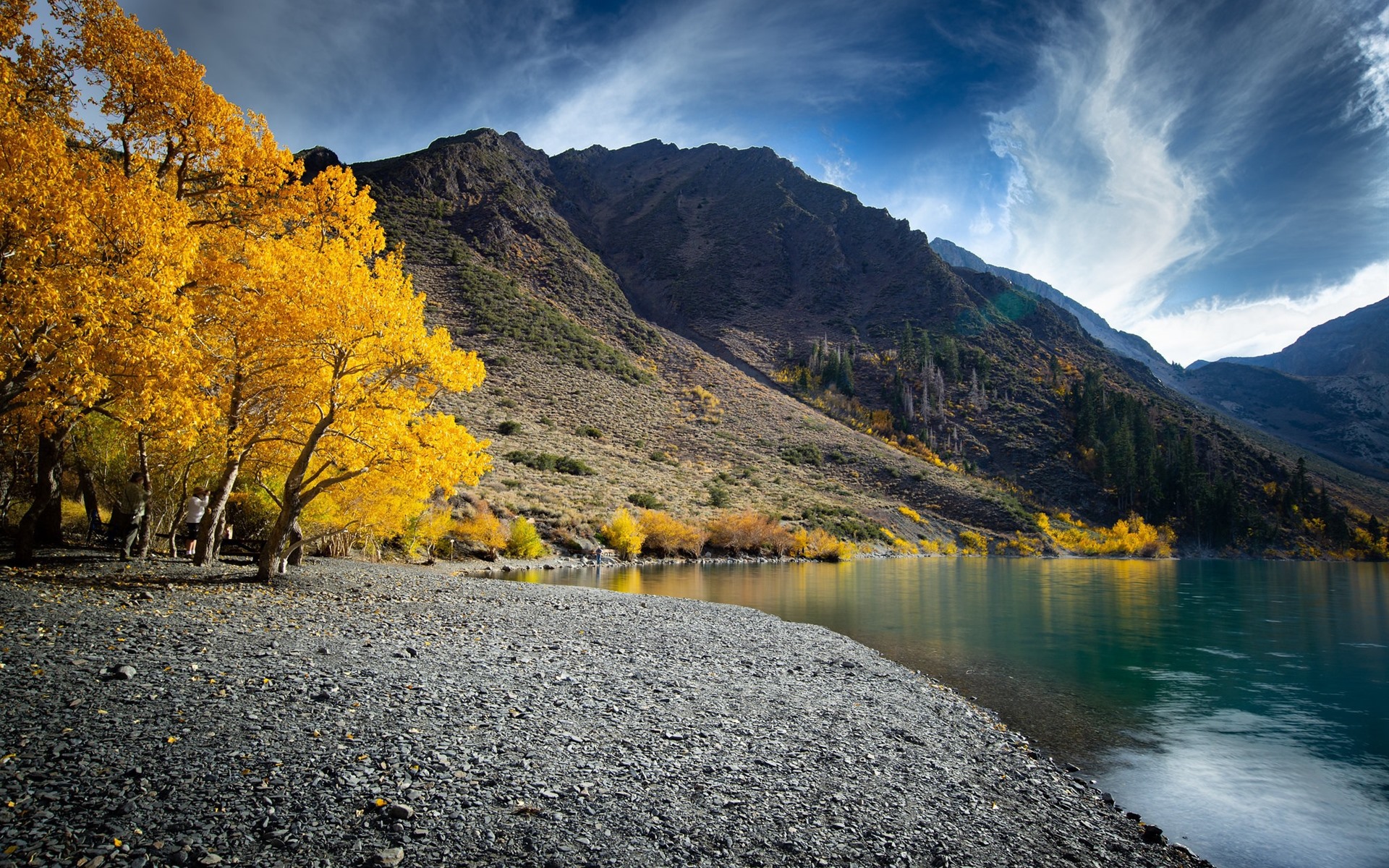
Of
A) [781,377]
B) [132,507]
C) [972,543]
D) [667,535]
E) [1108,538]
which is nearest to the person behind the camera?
[132,507]

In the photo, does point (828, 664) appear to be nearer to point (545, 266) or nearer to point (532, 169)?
point (545, 266)

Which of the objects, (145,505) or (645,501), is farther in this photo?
(645,501)

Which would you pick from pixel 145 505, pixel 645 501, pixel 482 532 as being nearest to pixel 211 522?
pixel 145 505

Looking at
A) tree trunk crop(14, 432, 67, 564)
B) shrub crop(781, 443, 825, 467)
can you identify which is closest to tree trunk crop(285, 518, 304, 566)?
tree trunk crop(14, 432, 67, 564)

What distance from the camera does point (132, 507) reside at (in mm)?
15734

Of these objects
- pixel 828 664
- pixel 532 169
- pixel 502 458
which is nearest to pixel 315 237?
pixel 828 664

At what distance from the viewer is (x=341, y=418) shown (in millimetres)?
11914

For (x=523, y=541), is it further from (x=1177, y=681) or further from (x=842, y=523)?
(x=842, y=523)

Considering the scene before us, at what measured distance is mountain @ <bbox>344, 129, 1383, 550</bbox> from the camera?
61.0 meters

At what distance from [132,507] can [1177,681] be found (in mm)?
25161

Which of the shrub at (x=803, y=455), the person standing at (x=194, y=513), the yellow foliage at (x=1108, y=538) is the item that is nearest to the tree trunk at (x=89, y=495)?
the person standing at (x=194, y=513)

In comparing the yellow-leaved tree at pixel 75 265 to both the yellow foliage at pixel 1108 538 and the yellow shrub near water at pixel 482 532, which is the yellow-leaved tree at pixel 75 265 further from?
the yellow foliage at pixel 1108 538

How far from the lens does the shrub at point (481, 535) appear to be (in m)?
30.1

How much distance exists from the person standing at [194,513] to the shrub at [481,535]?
460 inches
